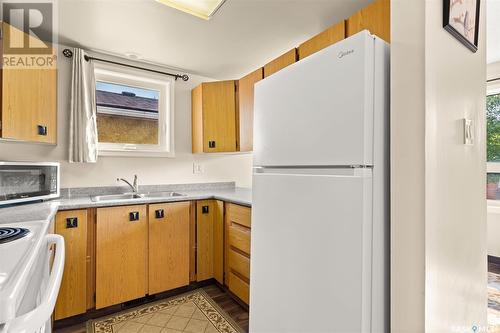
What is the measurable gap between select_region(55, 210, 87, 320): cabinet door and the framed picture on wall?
7.42 feet

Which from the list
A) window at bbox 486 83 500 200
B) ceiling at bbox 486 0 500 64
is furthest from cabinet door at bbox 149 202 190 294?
window at bbox 486 83 500 200

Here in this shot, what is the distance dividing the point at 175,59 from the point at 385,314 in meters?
2.61

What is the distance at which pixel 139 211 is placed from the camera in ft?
6.84

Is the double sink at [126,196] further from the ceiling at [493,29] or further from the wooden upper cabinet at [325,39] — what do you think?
the ceiling at [493,29]

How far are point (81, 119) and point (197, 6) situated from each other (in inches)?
54.7

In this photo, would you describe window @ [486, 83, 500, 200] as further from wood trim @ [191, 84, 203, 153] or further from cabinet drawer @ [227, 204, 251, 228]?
wood trim @ [191, 84, 203, 153]

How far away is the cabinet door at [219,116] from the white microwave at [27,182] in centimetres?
130

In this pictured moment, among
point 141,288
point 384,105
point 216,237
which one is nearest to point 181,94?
point 216,237

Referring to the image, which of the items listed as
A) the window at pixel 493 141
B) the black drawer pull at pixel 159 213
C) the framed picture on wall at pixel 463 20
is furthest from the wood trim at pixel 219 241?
the window at pixel 493 141

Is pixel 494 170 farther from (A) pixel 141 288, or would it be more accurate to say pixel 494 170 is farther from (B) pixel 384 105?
(A) pixel 141 288

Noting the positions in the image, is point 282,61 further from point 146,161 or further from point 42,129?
point 42,129

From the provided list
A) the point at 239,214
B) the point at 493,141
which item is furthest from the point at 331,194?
the point at 493,141

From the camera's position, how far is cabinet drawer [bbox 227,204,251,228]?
6.51 ft

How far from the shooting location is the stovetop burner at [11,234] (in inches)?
34.6
